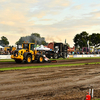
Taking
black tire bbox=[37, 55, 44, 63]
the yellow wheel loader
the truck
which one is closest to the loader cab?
the yellow wheel loader

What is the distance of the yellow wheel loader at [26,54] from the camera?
20.4 m

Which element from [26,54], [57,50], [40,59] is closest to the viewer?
[26,54]

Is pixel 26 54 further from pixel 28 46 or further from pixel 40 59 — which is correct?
pixel 40 59

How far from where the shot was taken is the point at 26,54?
20.5m

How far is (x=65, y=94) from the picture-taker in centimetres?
656

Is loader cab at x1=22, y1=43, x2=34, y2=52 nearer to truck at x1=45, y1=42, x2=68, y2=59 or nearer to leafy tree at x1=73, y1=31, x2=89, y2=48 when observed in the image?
truck at x1=45, y1=42, x2=68, y2=59

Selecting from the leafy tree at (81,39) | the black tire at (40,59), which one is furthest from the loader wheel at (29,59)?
the leafy tree at (81,39)

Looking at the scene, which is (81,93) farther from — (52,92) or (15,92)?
(15,92)

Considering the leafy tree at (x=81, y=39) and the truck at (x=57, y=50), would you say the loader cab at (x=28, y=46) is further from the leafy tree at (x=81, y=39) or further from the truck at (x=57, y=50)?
the leafy tree at (x=81, y=39)

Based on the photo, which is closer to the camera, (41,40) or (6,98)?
(6,98)

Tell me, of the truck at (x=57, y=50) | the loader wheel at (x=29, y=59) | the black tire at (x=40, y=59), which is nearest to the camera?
the loader wheel at (x=29, y=59)

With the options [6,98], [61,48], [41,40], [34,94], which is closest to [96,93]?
[34,94]

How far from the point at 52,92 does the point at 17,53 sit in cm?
1415

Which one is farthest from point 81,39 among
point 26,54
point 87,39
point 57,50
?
point 26,54
